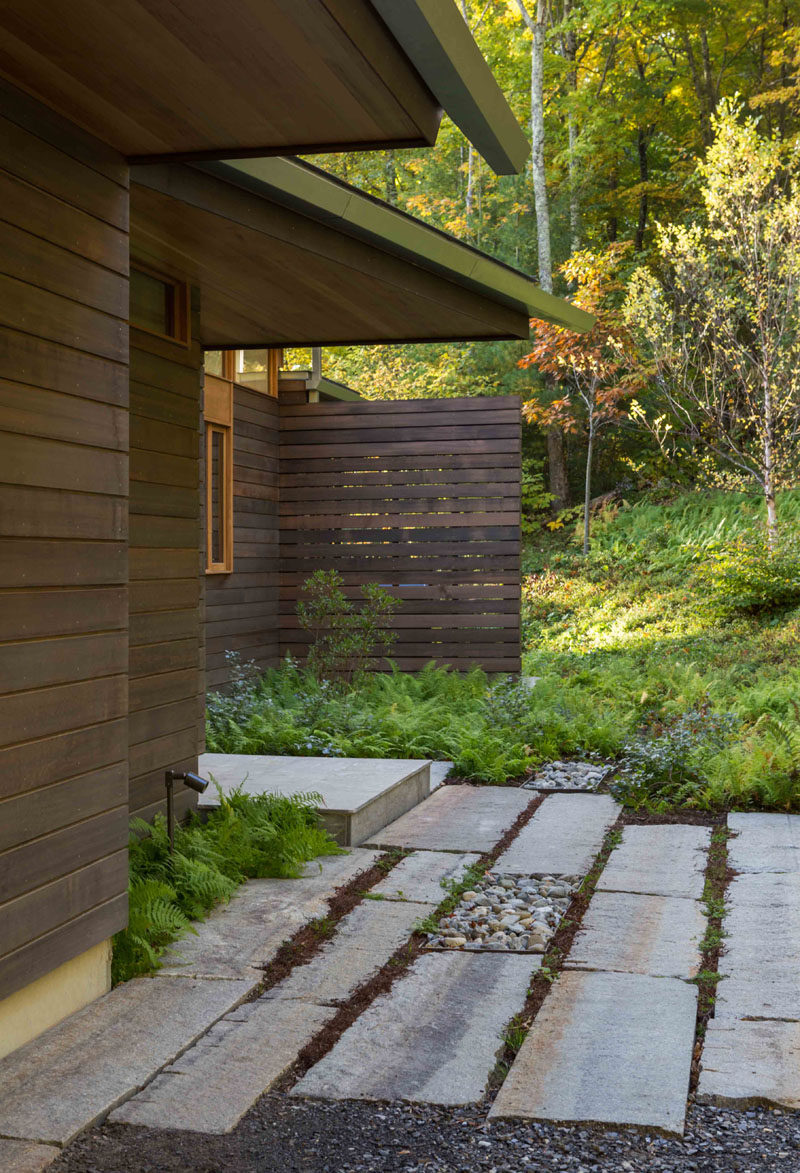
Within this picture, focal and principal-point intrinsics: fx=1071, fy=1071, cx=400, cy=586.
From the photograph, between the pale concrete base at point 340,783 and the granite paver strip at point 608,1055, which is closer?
the granite paver strip at point 608,1055

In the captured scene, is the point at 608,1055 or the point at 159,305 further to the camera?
the point at 159,305

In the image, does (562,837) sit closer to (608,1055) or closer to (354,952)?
(354,952)

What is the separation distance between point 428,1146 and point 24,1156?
94 cm

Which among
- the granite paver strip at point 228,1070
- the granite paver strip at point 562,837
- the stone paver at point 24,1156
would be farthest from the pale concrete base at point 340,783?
the stone paver at point 24,1156

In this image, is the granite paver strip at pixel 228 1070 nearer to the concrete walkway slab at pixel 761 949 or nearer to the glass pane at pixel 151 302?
the concrete walkway slab at pixel 761 949

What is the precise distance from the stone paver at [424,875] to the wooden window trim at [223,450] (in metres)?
4.65

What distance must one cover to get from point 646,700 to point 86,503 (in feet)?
21.4

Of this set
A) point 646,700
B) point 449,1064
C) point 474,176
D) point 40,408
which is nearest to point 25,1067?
point 449,1064

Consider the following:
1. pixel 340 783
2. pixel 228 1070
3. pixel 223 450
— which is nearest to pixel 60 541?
pixel 228 1070

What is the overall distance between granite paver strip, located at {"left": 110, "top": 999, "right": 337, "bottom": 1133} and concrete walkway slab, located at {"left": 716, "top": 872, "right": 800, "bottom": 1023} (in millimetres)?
1331

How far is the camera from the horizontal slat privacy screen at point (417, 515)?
412 inches

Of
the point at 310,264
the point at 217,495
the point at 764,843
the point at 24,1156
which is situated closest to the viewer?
the point at 24,1156

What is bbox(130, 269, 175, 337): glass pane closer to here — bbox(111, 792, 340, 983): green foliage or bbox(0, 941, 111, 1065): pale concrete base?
bbox(111, 792, 340, 983): green foliage

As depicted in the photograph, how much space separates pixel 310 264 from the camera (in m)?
4.79
